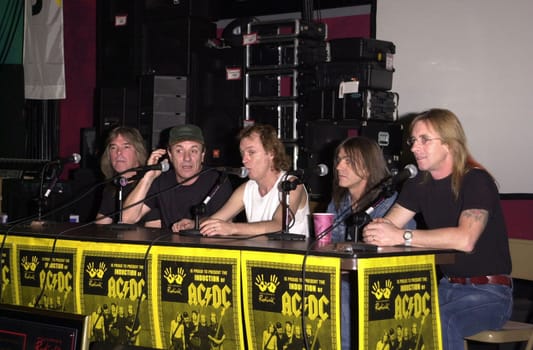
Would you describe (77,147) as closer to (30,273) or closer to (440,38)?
(440,38)

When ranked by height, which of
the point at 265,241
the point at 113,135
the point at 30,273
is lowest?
the point at 30,273

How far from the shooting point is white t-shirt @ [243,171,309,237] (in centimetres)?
400

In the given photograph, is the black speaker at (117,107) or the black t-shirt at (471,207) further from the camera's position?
the black speaker at (117,107)

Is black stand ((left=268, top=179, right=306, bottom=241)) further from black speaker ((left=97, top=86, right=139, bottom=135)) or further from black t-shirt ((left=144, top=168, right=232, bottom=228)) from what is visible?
black speaker ((left=97, top=86, right=139, bottom=135))

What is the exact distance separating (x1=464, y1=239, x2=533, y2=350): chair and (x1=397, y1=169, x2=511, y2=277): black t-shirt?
0.80 feet

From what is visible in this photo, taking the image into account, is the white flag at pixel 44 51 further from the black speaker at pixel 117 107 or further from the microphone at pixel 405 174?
the microphone at pixel 405 174

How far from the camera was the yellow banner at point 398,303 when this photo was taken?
108 inches

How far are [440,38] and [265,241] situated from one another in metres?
3.35

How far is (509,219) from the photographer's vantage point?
6.14 meters

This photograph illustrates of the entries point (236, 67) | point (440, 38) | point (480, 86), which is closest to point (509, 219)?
point (480, 86)

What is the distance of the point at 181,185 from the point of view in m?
4.41

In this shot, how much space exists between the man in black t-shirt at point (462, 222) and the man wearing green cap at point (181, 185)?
4.61ft

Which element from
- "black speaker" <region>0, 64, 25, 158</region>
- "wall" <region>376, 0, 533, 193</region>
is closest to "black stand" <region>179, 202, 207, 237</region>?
"wall" <region>376, 0, 533, 193</region>

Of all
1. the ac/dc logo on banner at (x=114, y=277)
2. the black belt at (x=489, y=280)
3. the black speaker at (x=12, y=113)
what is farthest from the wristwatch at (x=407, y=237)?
the black speaker at (x=12, y=113)
